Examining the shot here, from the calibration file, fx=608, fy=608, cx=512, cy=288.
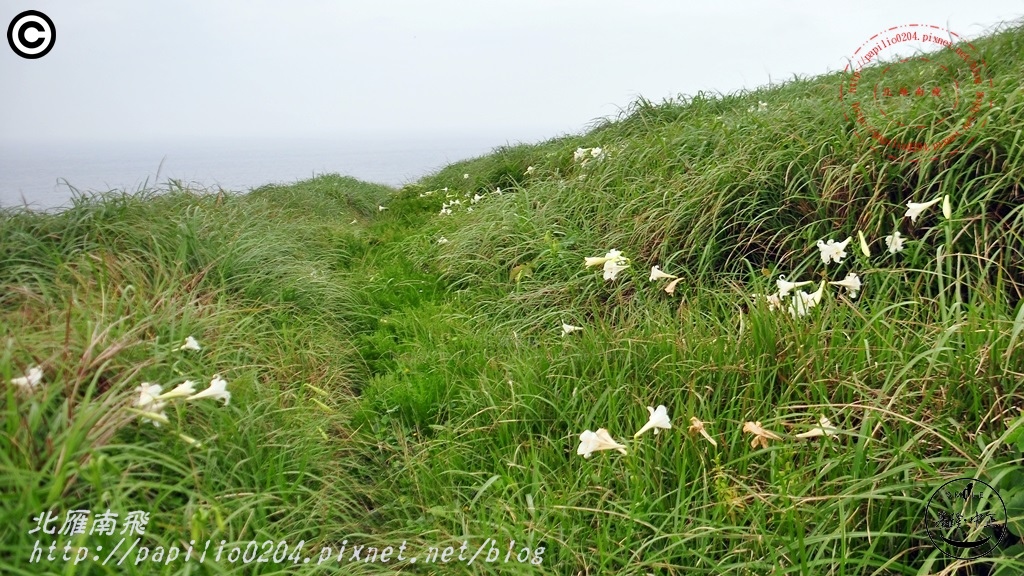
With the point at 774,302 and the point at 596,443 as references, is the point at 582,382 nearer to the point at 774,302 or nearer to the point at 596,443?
the point at 596,443

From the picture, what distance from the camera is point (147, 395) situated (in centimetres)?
153

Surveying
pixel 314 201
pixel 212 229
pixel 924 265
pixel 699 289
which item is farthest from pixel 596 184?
pixel 314 201

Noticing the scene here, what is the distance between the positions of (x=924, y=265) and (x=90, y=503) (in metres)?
2.87

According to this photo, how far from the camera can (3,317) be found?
1973mm

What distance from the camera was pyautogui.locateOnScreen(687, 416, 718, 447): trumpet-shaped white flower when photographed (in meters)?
1.61

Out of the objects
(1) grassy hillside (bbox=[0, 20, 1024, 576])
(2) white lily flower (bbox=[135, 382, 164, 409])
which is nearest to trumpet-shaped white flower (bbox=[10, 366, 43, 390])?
(1) grassy hillside (bbox=[0, 20, 1024, 576])

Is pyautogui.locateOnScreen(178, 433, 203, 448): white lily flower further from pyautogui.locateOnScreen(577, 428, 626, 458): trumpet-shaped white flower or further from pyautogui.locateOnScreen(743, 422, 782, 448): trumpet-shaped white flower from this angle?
pyautogui.locateOnScreen(743, 422, 782, 448): trumpet-shaped white flower

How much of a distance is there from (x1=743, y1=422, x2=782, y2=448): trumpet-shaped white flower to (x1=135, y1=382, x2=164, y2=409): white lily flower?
1.52 m

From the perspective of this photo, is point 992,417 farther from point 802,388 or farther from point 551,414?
point 551,414

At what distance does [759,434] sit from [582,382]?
0.70m

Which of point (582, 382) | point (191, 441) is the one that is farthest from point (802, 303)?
point (191, 441)

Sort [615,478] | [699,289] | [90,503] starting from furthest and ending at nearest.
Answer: [699,289] → [615,478] → [90,503]

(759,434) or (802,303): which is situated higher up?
(802,303)

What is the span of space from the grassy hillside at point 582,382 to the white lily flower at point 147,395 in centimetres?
3
